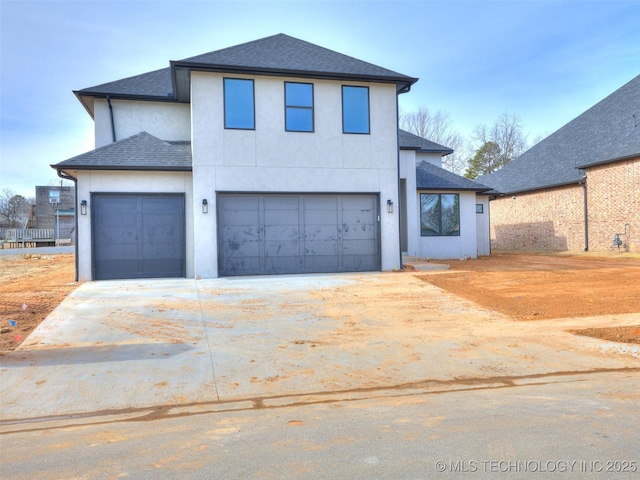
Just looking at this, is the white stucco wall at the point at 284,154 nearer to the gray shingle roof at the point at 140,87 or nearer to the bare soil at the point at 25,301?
the bare soil at the point at 25,301

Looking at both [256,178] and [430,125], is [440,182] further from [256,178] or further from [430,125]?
[430,125]

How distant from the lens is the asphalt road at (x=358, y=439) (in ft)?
9.74

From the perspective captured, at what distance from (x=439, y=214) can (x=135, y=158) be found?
41.0ft

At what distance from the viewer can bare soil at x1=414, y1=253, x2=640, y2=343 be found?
8.47 m

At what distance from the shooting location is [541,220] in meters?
27.5

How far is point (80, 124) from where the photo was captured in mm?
28812

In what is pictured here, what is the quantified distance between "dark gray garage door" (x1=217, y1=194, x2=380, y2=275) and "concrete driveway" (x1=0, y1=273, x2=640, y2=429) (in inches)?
156

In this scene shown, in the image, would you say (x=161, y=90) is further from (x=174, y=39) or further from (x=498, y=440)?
(x=498, y=440)

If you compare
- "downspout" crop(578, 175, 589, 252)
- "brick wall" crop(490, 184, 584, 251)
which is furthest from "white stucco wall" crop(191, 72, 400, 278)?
"brick wall" crop(490, 184, 584, 251)

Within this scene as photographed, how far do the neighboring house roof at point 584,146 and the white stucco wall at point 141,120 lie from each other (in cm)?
2033

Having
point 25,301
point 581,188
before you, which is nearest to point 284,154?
point 25,301

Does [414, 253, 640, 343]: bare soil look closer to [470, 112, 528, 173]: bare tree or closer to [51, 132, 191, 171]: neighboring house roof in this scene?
[51, 132, 191, 171]: neighboring house roof

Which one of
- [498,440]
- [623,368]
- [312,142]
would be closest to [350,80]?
[312,142]

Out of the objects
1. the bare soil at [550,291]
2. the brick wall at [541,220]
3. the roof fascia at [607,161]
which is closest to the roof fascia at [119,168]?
the bare soil at [550,291]
